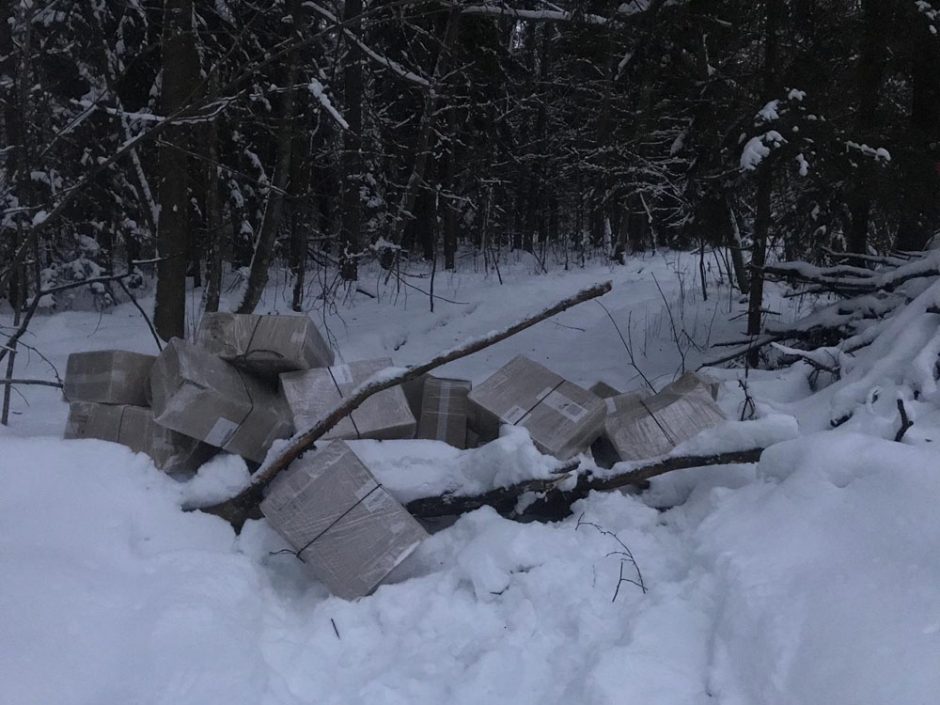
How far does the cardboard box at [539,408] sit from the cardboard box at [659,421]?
0.15 metres

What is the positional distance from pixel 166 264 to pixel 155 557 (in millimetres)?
4045

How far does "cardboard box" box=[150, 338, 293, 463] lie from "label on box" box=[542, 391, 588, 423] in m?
1.30

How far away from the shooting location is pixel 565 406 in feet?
11.5

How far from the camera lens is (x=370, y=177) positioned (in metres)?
11.8

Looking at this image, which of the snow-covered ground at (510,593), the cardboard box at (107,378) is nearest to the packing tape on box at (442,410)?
the snow-covered ground at (510,593)

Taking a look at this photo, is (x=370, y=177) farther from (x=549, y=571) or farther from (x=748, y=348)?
(x=549, y=571)

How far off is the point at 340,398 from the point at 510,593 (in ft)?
4.48

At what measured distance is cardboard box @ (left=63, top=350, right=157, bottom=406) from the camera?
347 centimetres

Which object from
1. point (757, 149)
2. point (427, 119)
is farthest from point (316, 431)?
point (427, 119)

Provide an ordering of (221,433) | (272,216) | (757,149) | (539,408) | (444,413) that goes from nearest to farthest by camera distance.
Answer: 1. (221,433)
2. (539,408)
3. (444,413)
4. (757,149)
5. (272,216)

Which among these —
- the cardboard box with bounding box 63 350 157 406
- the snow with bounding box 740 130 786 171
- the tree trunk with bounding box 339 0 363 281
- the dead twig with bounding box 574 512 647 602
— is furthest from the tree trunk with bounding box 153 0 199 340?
the snow with bounding box 740 130 786 171

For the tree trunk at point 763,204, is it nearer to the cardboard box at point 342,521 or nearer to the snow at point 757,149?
the snow at point 757,149

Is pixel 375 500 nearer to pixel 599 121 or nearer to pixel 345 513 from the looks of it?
pixel 345 513

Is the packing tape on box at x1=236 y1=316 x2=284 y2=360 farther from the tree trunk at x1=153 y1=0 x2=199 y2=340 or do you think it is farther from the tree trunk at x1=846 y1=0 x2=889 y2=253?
the tree trunk at x1=846 y1=0 x2=889 y2=253
